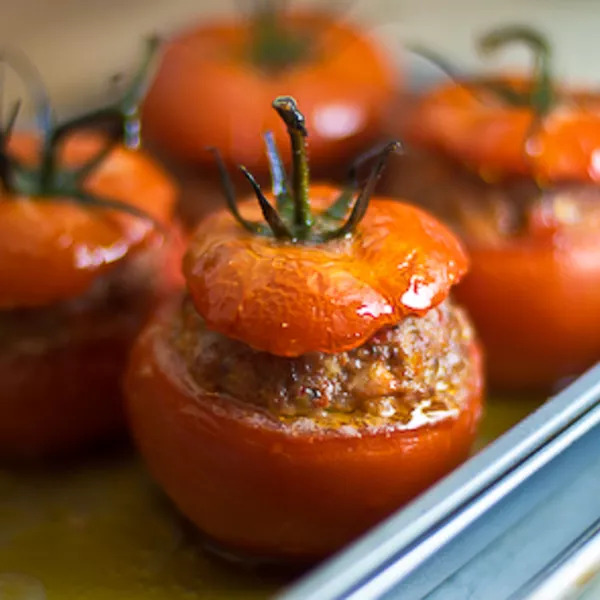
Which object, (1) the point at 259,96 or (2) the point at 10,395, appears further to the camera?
(1) the point at 259,96

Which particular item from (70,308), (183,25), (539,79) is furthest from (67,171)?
(183,25)

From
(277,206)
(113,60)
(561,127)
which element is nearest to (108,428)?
(277,206)

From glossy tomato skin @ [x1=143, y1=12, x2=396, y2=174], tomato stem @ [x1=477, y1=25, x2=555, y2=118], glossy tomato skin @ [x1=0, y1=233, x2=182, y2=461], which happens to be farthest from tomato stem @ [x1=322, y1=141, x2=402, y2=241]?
glossy tomato skin @ [x1=143, y1=12, x2=396, y2=174]

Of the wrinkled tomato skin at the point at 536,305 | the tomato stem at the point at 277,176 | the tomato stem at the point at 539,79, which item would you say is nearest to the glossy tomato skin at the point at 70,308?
the tomato stem at the point at 277,176

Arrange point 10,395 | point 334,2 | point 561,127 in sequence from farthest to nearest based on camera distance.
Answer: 1. point 334,2
2. point 561,127
3. point 10,395

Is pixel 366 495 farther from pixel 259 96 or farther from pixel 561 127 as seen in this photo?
pixel 259 96

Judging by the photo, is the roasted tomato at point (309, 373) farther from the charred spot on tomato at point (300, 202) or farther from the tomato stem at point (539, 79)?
the tomato stem at point (539, 79)
